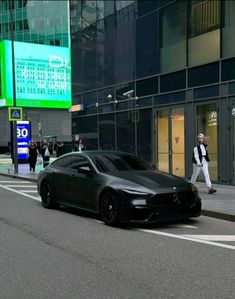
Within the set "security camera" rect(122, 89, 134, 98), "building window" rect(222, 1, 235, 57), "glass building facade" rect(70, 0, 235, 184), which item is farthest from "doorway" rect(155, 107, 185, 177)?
"building window" rect(222, 1, 235, 57)

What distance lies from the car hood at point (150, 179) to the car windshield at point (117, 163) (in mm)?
401

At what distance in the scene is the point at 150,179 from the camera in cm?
970

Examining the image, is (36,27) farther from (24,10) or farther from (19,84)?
(19,84)

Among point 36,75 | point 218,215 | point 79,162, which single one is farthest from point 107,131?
point 36,75

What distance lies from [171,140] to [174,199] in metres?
8.75

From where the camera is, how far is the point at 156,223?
9.98 metres

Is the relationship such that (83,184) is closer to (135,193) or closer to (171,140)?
(135,193)

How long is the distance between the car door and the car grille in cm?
142

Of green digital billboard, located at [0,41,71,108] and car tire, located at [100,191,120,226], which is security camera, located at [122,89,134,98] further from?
green digital billboard, located at [0,41,71,108]

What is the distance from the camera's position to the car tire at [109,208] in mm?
9484

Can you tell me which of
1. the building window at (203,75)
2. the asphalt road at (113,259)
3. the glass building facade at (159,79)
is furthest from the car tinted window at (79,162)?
the building window at (203,75)

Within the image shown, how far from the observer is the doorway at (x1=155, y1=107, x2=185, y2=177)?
57.7 feet

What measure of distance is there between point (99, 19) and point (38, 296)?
62.9 ft

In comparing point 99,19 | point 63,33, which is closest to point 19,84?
point 63,33
